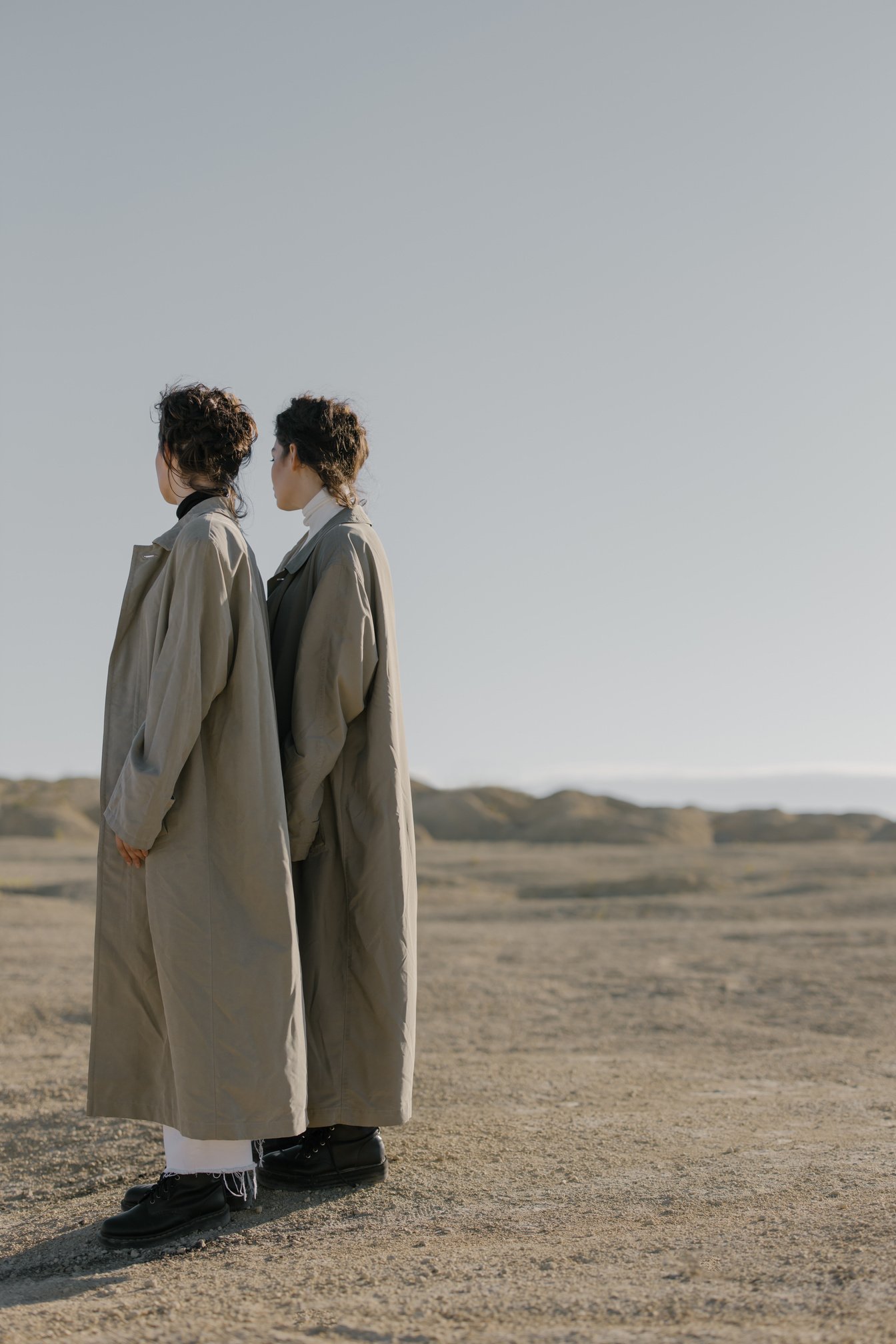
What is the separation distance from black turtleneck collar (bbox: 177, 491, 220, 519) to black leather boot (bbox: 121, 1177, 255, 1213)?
1.92 m

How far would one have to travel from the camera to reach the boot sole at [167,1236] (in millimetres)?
3248

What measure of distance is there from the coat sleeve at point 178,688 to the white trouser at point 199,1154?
2.73ft

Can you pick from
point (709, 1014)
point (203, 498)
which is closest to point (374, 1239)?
point (203, 498)

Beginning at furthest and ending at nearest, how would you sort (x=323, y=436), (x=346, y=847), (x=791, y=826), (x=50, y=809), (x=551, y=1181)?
(x=791, y=826) → (x=50, y=809) → (x=551, y=1181) → (x=323, y=436) → (x=346, y=847)

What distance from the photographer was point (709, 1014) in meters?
7.93

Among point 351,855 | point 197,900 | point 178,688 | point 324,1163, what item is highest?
point 178,688

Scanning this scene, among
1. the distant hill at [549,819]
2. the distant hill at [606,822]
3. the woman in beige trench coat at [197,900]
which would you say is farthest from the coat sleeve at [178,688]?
the distant hill at [606,822]

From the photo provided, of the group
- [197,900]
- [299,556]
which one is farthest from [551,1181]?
[299,556]

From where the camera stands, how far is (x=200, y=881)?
3244mm

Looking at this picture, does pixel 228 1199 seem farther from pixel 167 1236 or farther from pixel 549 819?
pixel 549 819

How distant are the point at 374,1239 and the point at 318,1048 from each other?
55 centimetres

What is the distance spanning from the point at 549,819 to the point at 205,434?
25.8 meters

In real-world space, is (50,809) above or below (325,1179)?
above

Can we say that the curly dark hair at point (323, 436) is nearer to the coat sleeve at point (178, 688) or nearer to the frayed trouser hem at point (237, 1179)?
the coat sleeve at point (178, 688)
